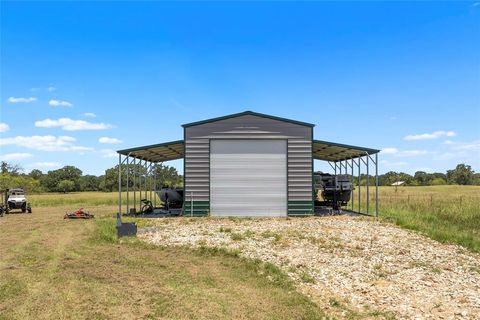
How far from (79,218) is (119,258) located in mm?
12013

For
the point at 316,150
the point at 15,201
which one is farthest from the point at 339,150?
the point at 15,201

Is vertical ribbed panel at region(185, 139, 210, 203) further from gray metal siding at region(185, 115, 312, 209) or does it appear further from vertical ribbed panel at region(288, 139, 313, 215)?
vertical ribbed panel at region(288, 139, 313, 215)

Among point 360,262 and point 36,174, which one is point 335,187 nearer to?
point 360,262

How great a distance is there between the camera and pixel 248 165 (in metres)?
20.2

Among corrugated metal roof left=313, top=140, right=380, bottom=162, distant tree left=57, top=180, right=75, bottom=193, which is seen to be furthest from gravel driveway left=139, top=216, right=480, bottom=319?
distant tree left=57, top=180, right=75, bottom=193

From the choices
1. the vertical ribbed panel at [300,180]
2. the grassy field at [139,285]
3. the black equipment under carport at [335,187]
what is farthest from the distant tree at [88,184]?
the grassy field at [139,285]

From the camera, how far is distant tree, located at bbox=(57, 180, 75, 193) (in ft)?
277

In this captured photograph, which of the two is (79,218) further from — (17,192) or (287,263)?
(287,263)

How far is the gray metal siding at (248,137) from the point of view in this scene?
20.0m

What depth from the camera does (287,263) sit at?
31.8ft

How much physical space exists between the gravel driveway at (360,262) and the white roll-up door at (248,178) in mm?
2667

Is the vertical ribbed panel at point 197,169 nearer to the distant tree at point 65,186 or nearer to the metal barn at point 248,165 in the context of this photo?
the metal barn at point 248,165

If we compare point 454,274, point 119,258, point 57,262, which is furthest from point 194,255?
point 454,274

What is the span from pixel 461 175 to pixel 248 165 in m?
96.0
